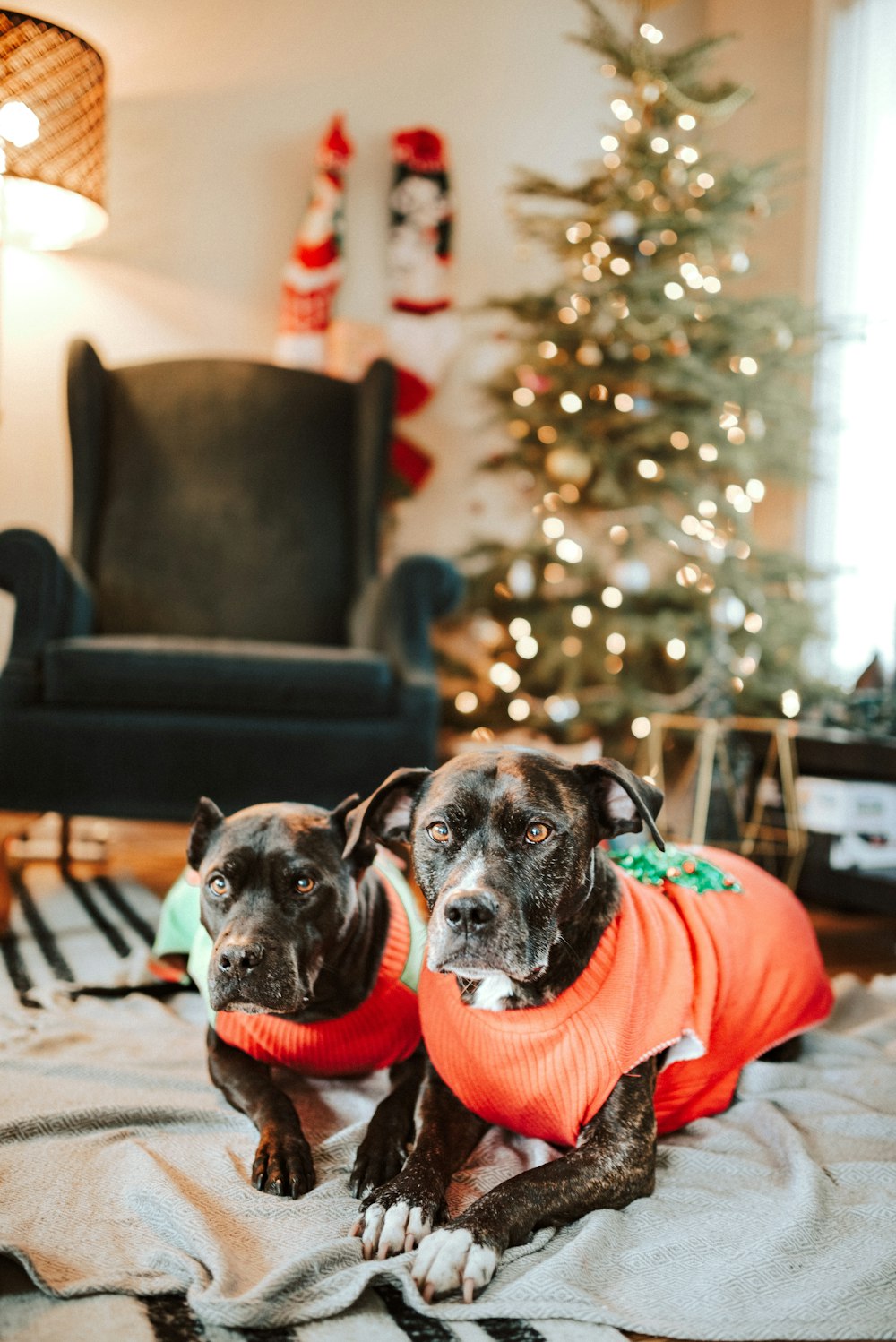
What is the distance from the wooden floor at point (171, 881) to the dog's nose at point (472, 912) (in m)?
1.79

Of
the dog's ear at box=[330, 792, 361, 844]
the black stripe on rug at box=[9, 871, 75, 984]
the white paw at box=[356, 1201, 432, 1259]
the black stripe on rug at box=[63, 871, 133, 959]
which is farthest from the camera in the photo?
the black stripe on rug at box=[63, 871, 133, 959]

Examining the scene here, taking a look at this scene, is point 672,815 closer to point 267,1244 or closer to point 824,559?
point 824,559

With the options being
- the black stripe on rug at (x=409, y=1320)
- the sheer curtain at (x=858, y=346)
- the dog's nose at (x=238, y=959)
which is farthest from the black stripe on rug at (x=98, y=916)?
the sheer curtain at (x=858, y=346)

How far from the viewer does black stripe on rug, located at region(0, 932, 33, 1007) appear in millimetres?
2238

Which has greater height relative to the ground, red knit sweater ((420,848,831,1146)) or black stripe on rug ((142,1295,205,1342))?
red knit sweater ((420,848,831,1146))

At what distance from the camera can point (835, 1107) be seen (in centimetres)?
176

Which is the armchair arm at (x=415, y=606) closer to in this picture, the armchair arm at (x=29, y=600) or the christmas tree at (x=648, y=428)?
the armchair arm at (x=29, y=600)

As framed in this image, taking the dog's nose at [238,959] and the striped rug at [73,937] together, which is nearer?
the dog's nose at [238,959]

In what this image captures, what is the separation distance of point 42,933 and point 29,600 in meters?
0.90

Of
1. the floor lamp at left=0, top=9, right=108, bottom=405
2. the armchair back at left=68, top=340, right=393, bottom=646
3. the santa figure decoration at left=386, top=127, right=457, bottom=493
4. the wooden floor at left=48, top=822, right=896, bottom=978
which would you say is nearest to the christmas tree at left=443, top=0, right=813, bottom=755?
the santa figure decoration at left=386, top=127, right=457, bottom=493

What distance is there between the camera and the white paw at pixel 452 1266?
1170 millimetres

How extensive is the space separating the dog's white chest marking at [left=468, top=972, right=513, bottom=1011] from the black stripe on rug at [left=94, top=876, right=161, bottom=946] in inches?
55.7

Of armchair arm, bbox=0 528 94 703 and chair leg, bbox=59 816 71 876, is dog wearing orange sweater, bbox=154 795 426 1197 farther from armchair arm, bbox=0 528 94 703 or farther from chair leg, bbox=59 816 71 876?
chair leg, bbox=59 816 71 876

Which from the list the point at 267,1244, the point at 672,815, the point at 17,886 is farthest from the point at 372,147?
the point at 267,1244
